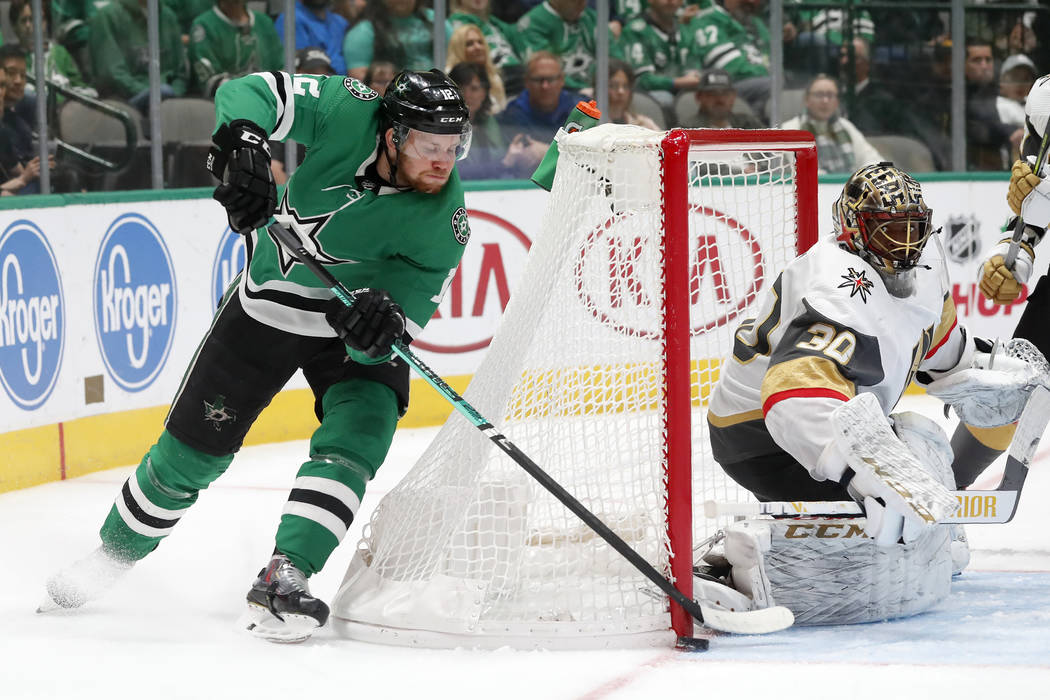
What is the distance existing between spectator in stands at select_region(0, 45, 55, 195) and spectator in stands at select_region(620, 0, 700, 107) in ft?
8.01

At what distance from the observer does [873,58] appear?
21.2 feet

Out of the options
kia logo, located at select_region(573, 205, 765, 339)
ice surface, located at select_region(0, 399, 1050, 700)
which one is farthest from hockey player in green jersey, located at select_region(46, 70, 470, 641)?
kia logo, located at select_region(573, 205, 765, 339)

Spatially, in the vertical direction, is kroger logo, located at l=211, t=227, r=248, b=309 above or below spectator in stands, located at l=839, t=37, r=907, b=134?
below

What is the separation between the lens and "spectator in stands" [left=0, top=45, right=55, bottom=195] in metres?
4.63

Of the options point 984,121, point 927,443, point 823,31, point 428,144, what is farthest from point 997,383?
point 984,121

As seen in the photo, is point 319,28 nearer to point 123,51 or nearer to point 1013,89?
point 123,51

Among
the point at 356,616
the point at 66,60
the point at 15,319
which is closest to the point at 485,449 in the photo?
the point at 356,616

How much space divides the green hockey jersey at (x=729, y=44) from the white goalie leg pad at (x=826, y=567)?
3.81 metres

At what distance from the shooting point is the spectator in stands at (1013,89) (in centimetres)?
644

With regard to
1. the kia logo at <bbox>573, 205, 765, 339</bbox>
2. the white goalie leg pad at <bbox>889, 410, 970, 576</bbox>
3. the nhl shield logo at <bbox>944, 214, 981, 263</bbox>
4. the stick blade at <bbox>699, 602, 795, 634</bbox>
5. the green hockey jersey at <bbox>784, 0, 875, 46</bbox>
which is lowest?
the stick blade at <bbox>699, 602, 795, 634</bbox>

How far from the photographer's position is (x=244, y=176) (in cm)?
246

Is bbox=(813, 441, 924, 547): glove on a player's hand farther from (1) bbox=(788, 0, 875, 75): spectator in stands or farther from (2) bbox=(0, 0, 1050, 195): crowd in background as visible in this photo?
(1) bbox=(788, 0, 875, 75): spectator in stands

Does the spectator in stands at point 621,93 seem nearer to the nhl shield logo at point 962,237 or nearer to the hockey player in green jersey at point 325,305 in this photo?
the nhl shield logo at point 962,237

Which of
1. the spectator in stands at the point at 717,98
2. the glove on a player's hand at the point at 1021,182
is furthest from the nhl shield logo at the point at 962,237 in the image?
the glove on a player's hand at the point at 1021,182
